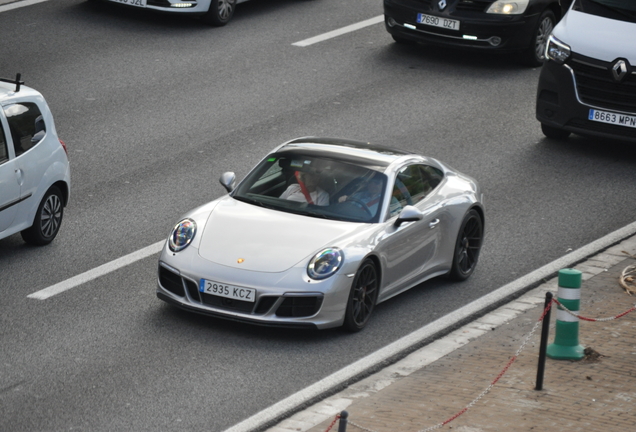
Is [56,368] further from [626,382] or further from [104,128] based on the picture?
[104,128]

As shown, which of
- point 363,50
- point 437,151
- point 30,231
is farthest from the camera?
point 363,50

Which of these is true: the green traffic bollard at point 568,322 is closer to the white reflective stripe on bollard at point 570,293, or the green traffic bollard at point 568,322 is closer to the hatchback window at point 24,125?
the white reflective stripe on bollard at point 570,293

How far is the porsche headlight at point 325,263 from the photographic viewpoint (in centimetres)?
943

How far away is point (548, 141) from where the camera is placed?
16.0 metres

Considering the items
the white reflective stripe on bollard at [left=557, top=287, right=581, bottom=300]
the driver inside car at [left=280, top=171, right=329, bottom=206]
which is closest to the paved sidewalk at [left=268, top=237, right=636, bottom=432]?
the white reflective stripe on bollard at [left=557, top=287, right=581, bottom=300]

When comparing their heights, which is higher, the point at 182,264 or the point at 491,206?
the point at 182,264

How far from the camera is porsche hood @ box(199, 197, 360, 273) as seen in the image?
9484 mm

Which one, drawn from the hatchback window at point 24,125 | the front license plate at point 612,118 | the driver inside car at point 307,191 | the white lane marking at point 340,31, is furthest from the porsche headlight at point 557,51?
the hatchback window at point 24,125

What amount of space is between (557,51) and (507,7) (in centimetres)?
309

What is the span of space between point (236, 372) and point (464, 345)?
202 centimetres

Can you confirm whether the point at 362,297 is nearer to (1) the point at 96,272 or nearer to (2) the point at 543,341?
(2) the point at 543,341

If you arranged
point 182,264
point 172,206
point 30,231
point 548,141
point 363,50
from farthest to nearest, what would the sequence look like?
point 363,50
point 548,141
point 172,206
point 30,231
point 182,264

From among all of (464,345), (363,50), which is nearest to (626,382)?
(464,345)

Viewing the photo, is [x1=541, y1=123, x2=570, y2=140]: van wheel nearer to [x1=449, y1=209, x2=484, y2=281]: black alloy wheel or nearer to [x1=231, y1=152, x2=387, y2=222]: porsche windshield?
[x1=449, y1=209, x2=484, y2=281]: black alloy wheel
